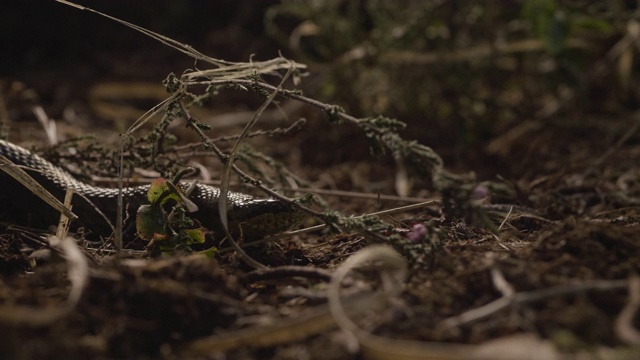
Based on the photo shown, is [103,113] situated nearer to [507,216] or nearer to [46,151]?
[46,151]

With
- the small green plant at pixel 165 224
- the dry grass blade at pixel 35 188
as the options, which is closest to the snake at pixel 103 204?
the dry grass blade at pixel 35 188

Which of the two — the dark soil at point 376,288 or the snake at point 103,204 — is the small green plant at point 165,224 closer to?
the dark soil at point 376,288

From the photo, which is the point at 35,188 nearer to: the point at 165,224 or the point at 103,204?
the point at 103,204

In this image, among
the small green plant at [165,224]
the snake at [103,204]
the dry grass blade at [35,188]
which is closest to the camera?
the small green plant at [165,224]

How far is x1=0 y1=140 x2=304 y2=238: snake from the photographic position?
9.93ft

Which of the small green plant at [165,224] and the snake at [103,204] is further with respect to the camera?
the snake at [103,204]

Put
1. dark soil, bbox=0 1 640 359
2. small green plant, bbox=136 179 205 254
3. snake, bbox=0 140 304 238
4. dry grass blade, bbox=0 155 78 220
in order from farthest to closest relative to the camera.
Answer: snake, bbox=0 140 304 238 → dry grass blade, bbox=0 155 78 220 → small green plant, bbox=136 179 205 254 → dark soil, bbox=0 1 640 359

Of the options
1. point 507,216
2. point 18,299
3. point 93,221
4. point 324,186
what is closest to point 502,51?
point 324,186

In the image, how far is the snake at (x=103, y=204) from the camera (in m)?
3.03

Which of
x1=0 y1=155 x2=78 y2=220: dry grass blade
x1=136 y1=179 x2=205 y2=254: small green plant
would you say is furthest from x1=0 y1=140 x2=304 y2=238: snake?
x1=136 y1=179 x2=205 y2=254: small green plant

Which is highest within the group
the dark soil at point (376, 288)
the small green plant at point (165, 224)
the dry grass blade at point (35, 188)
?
the dry grass blade at point (35, 188)

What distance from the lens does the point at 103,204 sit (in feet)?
11.0

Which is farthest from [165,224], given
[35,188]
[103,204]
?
[103,204]

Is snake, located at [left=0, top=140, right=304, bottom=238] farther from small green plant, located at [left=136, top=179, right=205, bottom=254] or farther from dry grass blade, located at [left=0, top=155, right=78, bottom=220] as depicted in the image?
small green plant, located at [left=136, top=179, right=205, bottom=254]
